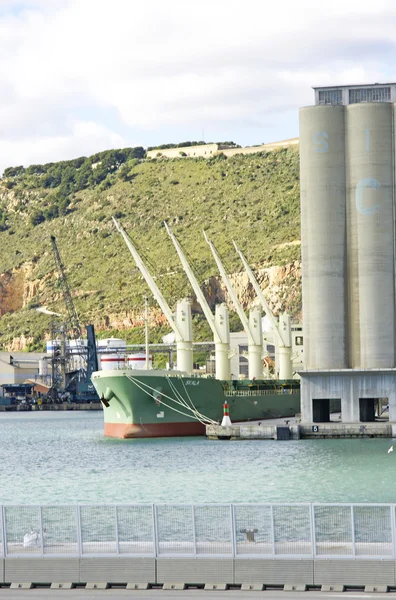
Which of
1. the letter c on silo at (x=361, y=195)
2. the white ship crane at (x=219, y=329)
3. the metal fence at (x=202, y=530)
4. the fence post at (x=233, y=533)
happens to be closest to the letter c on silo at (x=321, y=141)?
the letter c on silo at (x=361, y=195)

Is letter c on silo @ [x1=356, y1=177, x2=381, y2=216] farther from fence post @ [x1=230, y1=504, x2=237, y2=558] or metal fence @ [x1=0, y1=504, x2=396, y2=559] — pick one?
fence post @ [x1=230, y1=504, x2=237, y2=558]

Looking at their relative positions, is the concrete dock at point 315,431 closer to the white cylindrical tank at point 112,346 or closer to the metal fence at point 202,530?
the metal fence at point 202,530

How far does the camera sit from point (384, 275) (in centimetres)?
7850

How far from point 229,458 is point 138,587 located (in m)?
42.3

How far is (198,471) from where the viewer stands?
61000 mm

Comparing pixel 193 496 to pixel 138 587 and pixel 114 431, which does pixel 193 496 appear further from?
pixel 114 431

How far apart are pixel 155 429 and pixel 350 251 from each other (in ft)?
62.3

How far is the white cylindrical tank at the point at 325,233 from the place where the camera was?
78.7m

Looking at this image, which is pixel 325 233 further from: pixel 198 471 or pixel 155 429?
pixel 198 471

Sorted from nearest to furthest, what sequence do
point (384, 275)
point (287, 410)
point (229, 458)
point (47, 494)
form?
point (47, 494) < point (229, 458) < point (384, 275) < point (287, 410)

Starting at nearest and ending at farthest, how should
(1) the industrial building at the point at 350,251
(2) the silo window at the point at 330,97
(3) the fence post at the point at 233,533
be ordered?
(3) the fence post at the point at 233,533 → (1) the industrial building at the point at 350,251 → (2) the silo window at the point at 330,97

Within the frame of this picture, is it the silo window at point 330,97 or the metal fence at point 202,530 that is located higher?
the silo window at point 330,97

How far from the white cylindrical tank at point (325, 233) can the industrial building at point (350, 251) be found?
0.06 metres

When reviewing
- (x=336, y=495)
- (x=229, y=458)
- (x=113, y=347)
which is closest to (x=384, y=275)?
(x=229, y=458)
